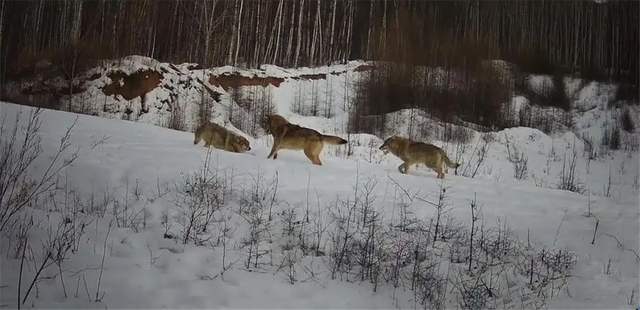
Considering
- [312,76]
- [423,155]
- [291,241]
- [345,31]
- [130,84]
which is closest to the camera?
[291,241]

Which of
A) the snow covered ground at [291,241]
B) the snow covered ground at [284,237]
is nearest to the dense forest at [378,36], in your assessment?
the snow covered ground at [284,237]

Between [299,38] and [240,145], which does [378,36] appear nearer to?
[299,38]

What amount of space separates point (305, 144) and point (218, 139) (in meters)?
1.68

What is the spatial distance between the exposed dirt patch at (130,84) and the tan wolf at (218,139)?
423 inches

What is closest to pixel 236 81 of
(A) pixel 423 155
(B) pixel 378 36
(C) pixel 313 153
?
(B) pixel 378 36

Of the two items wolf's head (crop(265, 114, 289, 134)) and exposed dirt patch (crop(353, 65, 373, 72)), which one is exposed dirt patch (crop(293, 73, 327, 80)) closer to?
exposed dirt patch (crop(353, 65, 373, 72))

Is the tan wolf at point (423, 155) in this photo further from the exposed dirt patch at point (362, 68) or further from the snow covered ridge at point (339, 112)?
the exposed dirt patch at point (362, 68)

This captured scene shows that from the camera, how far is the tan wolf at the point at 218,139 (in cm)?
809

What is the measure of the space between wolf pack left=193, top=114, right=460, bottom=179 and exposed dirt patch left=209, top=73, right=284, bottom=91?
13.8 meters

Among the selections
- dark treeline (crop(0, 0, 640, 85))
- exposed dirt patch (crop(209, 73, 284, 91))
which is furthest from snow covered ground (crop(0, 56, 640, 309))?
dark treeline (crop(0, 0, 640, 85))

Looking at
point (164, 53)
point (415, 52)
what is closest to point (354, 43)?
point (415, 52)

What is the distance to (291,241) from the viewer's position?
4.37 metres

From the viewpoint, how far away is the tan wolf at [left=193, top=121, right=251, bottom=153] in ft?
26.5

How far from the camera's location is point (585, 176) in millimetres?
12586
